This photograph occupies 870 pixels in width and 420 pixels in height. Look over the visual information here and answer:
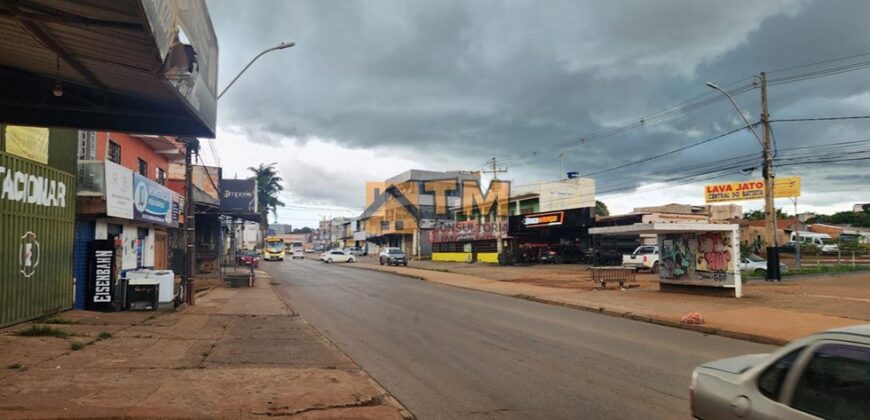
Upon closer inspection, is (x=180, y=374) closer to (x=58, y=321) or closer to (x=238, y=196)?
Result: (x=58, y=321)

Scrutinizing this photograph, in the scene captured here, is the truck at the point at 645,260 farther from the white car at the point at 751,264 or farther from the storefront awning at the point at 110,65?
the storefront awning at the point at 110,65

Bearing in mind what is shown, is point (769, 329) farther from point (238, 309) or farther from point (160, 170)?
point (160, 170)

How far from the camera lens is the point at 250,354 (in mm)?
10164

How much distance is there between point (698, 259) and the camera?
2086cm

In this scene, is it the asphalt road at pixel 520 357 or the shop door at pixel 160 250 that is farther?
the shop door at pixel 160 250

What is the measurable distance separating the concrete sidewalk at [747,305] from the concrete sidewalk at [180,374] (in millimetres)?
8629

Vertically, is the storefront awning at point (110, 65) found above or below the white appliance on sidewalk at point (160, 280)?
above

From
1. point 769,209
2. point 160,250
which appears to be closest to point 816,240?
point 769,209

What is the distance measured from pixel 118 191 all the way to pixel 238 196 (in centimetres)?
1843

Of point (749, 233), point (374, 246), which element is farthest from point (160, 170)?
point (374, 246)

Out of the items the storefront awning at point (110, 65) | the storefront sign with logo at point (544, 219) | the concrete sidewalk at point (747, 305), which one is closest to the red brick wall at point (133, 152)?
the storefront awning at point (110, 65)

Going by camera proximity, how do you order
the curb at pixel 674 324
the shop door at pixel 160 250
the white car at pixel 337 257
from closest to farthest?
the curb at pixel 674 324, the shop door at pixel 160 250, the white car at pixel 337 257

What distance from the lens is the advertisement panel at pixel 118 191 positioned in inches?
621

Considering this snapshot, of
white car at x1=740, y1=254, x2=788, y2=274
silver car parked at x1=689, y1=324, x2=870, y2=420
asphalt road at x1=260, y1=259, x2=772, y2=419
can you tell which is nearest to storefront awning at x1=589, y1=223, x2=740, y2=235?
asphalt road at x1=260, y1=259, x2=772, y2=419
